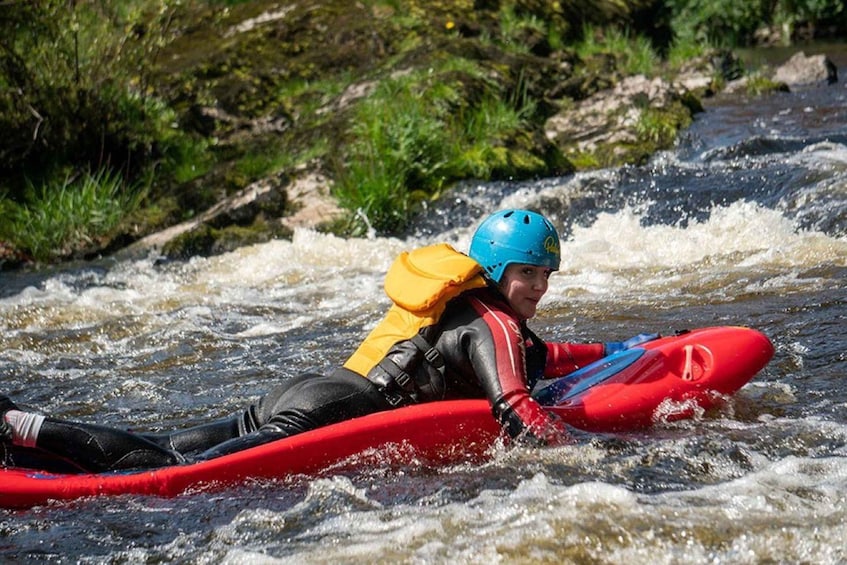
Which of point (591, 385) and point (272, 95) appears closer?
point (591, 385)

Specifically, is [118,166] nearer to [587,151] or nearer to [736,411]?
[587,151]

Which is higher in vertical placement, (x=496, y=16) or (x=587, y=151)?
(x=496, y=16)

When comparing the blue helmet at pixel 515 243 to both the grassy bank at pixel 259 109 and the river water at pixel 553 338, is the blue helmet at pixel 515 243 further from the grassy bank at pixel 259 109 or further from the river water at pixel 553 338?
the grassy bank at pixel 259 109

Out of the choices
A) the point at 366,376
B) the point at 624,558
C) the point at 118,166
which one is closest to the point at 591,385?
the point at 366,376

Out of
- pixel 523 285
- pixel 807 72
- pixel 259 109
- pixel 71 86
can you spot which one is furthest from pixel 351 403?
pixel 807 72

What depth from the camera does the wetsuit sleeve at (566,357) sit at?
15.0 ft

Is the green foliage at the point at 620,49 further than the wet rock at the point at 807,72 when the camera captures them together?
No

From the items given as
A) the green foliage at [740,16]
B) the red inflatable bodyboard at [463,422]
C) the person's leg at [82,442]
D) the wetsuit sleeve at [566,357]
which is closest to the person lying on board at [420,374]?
the person's leg at [82,442]

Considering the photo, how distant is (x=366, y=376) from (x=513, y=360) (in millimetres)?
582

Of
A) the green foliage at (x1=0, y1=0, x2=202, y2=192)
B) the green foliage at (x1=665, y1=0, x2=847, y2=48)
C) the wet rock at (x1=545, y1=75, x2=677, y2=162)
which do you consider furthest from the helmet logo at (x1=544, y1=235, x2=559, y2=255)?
the green foliage at (x1=665, y1=0, x2=847, y2=48)

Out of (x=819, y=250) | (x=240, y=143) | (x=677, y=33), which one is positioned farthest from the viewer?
(x=677, y=33)

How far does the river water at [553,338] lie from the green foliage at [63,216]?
16.4 inches

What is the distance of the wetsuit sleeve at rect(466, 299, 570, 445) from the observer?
12.1 feet

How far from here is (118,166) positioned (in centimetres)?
991
